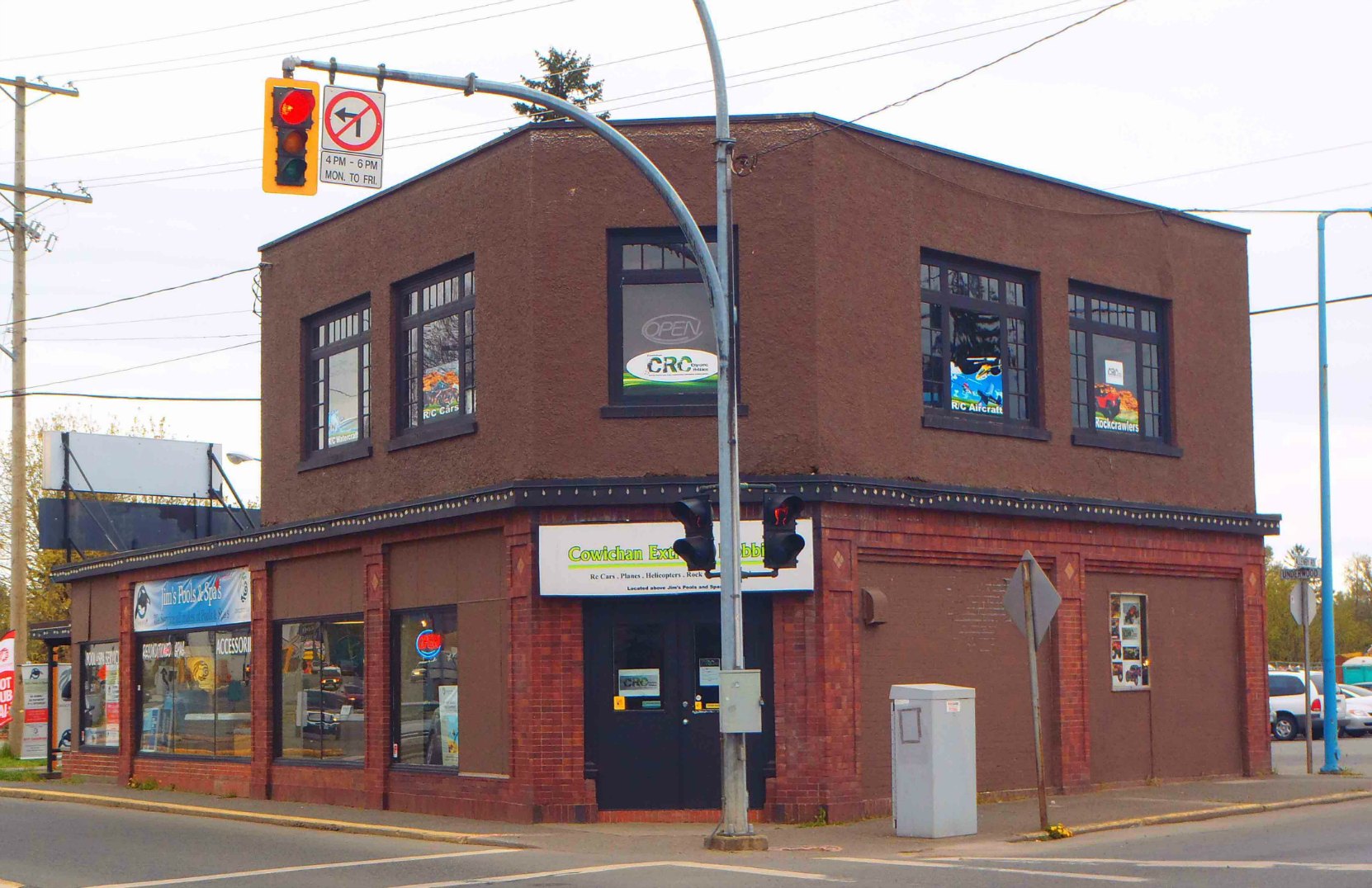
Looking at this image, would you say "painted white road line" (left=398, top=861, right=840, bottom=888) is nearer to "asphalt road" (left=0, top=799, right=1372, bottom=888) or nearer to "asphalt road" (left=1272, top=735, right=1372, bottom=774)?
"asphalt road" (left=0, top=799, right=1372, bottom=888)

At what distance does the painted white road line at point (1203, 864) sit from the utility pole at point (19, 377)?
24.4 m

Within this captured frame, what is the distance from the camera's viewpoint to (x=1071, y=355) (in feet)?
69.0

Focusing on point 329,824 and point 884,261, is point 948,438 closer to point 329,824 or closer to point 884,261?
point 884,261

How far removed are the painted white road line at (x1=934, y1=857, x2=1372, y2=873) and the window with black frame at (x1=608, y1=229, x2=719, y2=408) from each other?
6.59 m

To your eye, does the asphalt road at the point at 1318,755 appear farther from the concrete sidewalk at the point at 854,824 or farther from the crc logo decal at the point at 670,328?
the crc logo decal at the point at 670,328

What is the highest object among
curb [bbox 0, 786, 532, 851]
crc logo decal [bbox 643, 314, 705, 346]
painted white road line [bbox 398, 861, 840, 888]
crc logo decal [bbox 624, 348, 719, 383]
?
crc logo decal [bbox 643, 314, 705, 346]

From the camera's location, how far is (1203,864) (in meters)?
12.8

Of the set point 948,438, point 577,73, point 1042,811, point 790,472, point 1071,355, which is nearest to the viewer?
point 1042,811

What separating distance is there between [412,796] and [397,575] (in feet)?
9.37

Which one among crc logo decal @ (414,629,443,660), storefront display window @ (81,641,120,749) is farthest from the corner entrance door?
storefront display window @ (81,641,120,749)

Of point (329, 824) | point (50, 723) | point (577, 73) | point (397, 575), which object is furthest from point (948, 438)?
point (577, 73)

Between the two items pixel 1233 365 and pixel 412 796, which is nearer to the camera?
pixel 412 796

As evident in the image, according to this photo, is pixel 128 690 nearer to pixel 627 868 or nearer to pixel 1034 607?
pixel 627 868

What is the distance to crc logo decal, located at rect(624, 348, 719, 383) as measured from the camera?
1822cm
